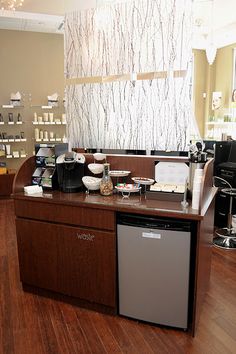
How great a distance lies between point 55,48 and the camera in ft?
21.3

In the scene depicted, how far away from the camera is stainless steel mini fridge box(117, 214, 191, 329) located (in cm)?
193

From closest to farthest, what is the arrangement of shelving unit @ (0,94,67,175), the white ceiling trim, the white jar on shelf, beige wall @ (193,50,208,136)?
the white ceiling trim < shelving unit @ (0,94,67,175) < the white jar on shelf < beige wall @ (193,50,208,136)

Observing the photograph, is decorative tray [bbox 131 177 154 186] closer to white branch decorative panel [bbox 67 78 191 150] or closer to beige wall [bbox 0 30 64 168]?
white branch decorative panel [bbox 67 78 191 150]

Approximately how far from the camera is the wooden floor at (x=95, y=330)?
1.95 metres

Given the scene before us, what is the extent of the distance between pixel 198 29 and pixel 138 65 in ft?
14.7

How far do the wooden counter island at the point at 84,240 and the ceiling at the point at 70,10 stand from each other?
393 cm

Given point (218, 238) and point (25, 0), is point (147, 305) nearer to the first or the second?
point (218, 238)

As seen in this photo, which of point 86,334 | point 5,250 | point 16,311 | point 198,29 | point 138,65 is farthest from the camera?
point 198,29

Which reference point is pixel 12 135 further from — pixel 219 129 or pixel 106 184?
pixel 219 129

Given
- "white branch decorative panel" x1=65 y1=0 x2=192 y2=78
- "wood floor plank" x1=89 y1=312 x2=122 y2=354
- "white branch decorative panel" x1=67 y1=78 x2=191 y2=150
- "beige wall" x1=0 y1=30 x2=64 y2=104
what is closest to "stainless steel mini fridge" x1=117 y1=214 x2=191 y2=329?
"wood floor plank" x1=89 y1=312 x2=122 y2=354

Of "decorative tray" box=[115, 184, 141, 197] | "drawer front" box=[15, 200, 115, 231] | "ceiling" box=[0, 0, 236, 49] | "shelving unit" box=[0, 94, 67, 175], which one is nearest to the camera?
"drawer front" box=[15, 200, 115, 231]

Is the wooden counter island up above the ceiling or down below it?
below

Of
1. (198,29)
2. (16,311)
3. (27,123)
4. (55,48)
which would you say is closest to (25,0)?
(55,48)

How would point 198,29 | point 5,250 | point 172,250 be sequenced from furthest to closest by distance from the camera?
point 198,29 → point 5,250 → point 172,250
